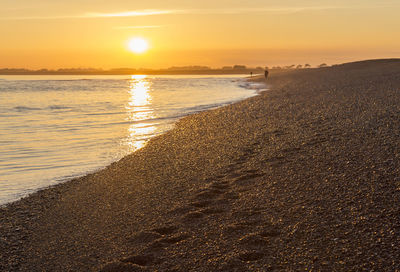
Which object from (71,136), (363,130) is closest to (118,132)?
(71,136)

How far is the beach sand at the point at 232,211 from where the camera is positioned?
17.3ft

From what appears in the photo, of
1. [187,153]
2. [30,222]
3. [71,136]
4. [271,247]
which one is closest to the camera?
[271,247]

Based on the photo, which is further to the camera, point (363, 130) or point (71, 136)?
point (71, 136)

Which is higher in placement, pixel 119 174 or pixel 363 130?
pixel 363 130

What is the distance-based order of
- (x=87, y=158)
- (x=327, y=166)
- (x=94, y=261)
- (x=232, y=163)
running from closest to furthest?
(x=94, y=261) → (x=327, y=166) → (x=232, y=163) → (x=87, y=158)

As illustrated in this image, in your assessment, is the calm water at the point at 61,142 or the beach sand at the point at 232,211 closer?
the beach sand at the point at 232,211

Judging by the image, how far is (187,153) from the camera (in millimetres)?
11891

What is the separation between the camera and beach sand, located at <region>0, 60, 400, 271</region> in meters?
5.26

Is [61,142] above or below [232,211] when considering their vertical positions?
above

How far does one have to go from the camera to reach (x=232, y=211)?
6.86 metres

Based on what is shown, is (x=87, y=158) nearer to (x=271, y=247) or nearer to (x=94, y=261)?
(x=94, y=261)

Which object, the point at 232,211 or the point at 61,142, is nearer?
the point at 232,211

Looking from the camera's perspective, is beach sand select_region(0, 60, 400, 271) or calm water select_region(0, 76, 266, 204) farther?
calm water select_region(0, 76, 266, 204)

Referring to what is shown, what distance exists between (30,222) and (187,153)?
214 inches
